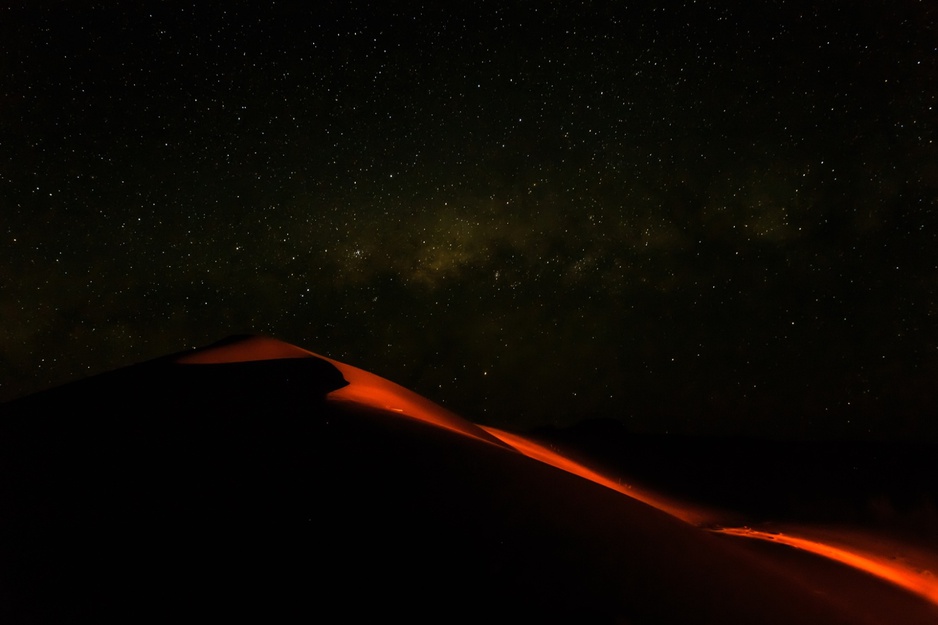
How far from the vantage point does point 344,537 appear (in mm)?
4586

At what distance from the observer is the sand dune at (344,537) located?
159 inches

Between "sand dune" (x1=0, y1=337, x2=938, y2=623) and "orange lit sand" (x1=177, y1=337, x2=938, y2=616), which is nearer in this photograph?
"sand dune" (x1=0, y1=337, x2=938, y2=623)

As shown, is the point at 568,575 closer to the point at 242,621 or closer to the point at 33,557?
the point at 242,621

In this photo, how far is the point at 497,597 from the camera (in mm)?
4152

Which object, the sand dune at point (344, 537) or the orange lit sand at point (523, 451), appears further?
the orange lit sand at point (523, 451)

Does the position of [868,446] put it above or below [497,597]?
above

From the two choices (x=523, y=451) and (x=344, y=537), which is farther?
(x=523, y=451)

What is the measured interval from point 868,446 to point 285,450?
2282cm

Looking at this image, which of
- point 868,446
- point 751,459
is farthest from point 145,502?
point 868,446

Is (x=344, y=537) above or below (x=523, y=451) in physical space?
below

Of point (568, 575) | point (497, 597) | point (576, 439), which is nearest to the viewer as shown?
point (497, 597)

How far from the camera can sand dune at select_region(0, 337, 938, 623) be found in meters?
4.04

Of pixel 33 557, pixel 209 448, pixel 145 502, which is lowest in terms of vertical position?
pixel 33 557

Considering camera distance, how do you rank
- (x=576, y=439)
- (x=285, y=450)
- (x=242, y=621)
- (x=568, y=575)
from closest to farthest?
(x=242, y=621), (x=568, y=575), (x=285, y=450), (x=576, y=439)
